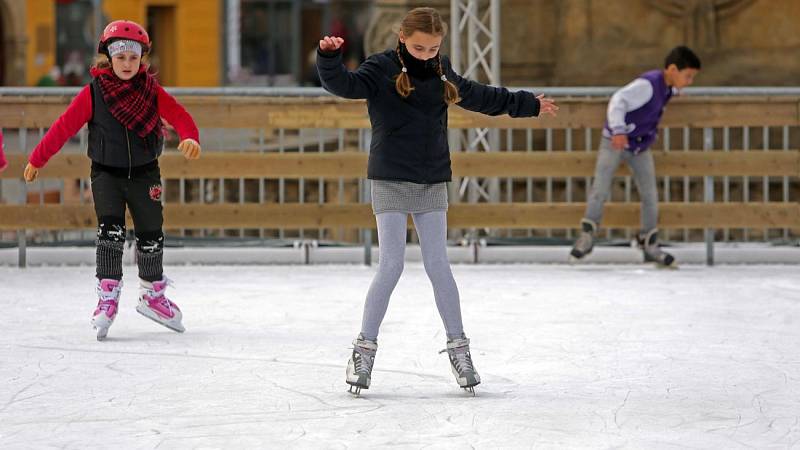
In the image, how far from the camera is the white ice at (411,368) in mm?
5156

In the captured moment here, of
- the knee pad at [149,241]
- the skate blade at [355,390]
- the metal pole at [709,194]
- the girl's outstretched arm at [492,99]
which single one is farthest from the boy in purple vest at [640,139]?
the skate blade at [355,390]

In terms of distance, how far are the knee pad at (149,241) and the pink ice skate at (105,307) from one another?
22cm

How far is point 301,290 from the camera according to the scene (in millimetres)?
9852

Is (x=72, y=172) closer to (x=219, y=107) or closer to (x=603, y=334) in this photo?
(x=219, y=107)

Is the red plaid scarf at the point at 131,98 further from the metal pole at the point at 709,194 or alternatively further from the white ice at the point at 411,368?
the metal pole at the point at 709,194

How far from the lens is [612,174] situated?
1104 cm

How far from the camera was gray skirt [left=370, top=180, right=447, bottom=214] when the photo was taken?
588cm

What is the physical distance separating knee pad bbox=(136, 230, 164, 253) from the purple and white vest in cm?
417

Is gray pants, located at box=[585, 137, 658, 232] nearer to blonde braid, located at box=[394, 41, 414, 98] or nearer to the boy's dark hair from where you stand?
the boy's dark hair

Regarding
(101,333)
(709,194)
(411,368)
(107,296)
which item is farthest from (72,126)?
(709,194)

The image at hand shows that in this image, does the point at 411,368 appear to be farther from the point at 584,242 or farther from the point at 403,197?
the point at 584,242

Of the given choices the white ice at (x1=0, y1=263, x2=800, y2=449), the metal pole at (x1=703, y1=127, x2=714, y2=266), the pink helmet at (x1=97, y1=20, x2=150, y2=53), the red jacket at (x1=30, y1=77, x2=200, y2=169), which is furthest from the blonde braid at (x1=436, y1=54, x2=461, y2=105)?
the metal pole at (x1=703, y1=127, x2=714, y2=266)

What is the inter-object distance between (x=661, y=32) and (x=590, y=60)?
0.83 metres

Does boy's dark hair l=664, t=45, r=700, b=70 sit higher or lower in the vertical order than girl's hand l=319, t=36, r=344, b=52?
higher
